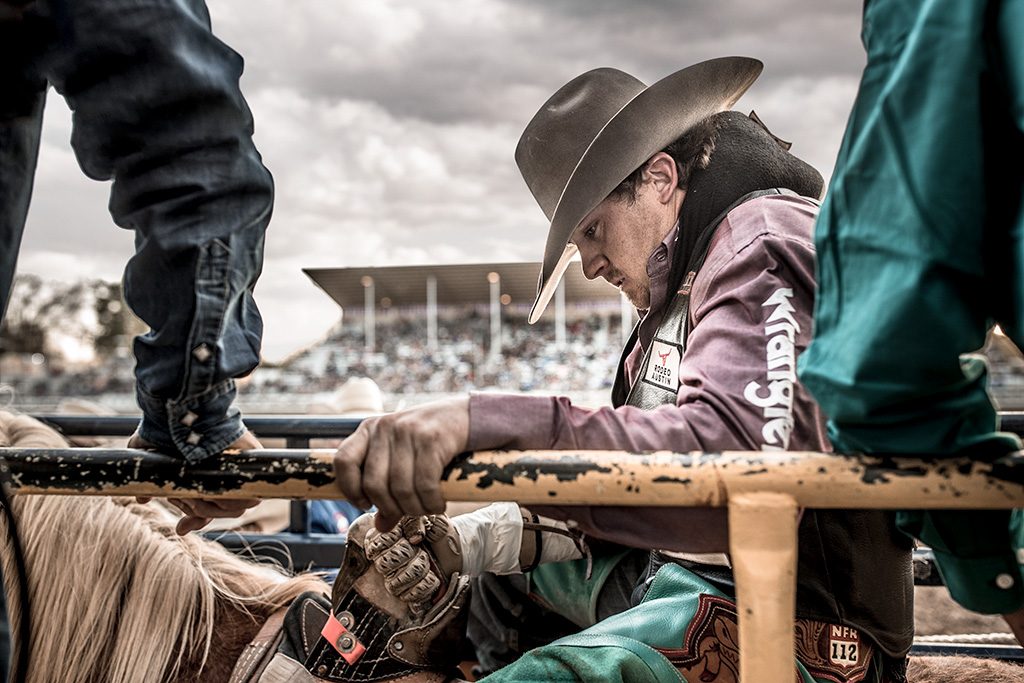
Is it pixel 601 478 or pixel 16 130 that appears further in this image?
pixel 16 130

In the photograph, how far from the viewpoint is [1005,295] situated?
32.6 inches

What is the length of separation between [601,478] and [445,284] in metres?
28.3

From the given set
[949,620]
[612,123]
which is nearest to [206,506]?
[612,123]

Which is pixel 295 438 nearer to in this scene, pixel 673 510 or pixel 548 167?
pixel 548 167

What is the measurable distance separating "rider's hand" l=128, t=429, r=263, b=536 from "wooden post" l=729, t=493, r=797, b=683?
2.17 feet

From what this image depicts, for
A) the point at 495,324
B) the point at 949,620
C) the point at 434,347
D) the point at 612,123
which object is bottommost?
the point at 949,620

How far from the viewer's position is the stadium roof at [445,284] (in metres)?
26.9

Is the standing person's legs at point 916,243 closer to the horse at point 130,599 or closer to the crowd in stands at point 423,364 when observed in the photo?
the horse at point 130,599

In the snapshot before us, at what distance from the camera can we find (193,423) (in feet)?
3.20

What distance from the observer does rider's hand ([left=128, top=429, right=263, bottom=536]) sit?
112 cm

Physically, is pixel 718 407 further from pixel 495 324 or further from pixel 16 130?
pixel 495 324

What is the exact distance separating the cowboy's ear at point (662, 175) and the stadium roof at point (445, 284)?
22969 millimetres

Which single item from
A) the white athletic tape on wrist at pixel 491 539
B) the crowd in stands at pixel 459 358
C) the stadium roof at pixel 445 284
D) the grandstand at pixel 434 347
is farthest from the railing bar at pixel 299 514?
the crowd in stands at pixel 459 358

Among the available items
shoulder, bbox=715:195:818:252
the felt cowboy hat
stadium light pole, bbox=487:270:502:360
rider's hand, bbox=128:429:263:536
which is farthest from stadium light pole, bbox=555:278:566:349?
rider's hand, bbox=128:429:263:536
